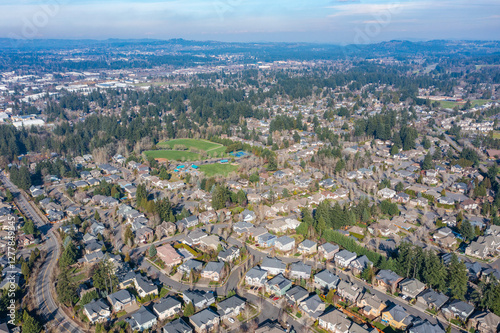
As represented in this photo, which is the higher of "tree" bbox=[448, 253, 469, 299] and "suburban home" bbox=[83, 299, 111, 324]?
"tree" bbox=[448, 253, 469, 299]

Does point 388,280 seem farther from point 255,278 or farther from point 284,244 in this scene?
point 255,278

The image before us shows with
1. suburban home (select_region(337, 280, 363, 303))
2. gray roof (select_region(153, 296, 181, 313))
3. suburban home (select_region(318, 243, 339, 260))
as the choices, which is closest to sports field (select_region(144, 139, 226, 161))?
suburban home (select_region(318, 243, 339, 260))

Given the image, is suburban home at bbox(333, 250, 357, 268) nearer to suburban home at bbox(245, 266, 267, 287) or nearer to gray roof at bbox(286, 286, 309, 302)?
gray roof at bbox(286, 286, 309, 302)

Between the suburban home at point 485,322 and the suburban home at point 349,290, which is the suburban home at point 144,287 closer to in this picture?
the suburban home at point 349,290

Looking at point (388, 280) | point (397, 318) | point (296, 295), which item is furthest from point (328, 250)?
point (397, 318)

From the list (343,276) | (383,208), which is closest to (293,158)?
(383,208)
